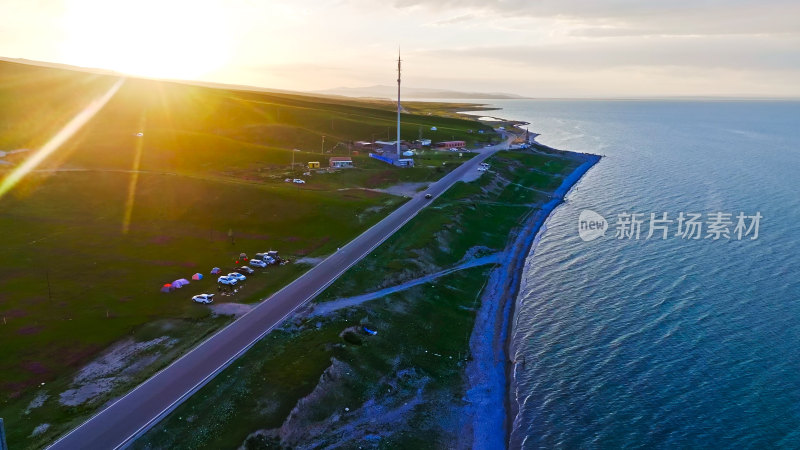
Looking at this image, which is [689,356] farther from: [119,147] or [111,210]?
[119,147]

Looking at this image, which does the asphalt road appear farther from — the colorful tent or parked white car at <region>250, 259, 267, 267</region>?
the colorful tent

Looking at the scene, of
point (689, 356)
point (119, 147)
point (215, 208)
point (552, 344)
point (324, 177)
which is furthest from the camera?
point (119, 147)

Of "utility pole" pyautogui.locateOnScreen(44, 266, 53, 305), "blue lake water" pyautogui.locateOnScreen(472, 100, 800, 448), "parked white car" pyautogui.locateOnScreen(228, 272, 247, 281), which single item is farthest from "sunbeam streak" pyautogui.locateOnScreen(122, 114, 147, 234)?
"blue lake water" pyautogui.locateOnScreen(472, 100, 800, 448)

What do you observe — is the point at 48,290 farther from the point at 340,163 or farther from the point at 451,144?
the point at 451,144

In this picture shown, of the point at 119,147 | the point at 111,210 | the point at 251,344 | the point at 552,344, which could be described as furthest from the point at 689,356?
the point at 119,147

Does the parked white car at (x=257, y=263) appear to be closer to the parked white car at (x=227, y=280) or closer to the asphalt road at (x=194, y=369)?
the parked white car at (x=227, y=280)

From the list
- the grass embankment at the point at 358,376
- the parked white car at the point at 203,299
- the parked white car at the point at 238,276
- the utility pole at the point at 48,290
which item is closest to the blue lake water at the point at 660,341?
the grass embankment at the point at 358,376

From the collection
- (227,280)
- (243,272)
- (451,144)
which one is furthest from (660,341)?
(451,144)
